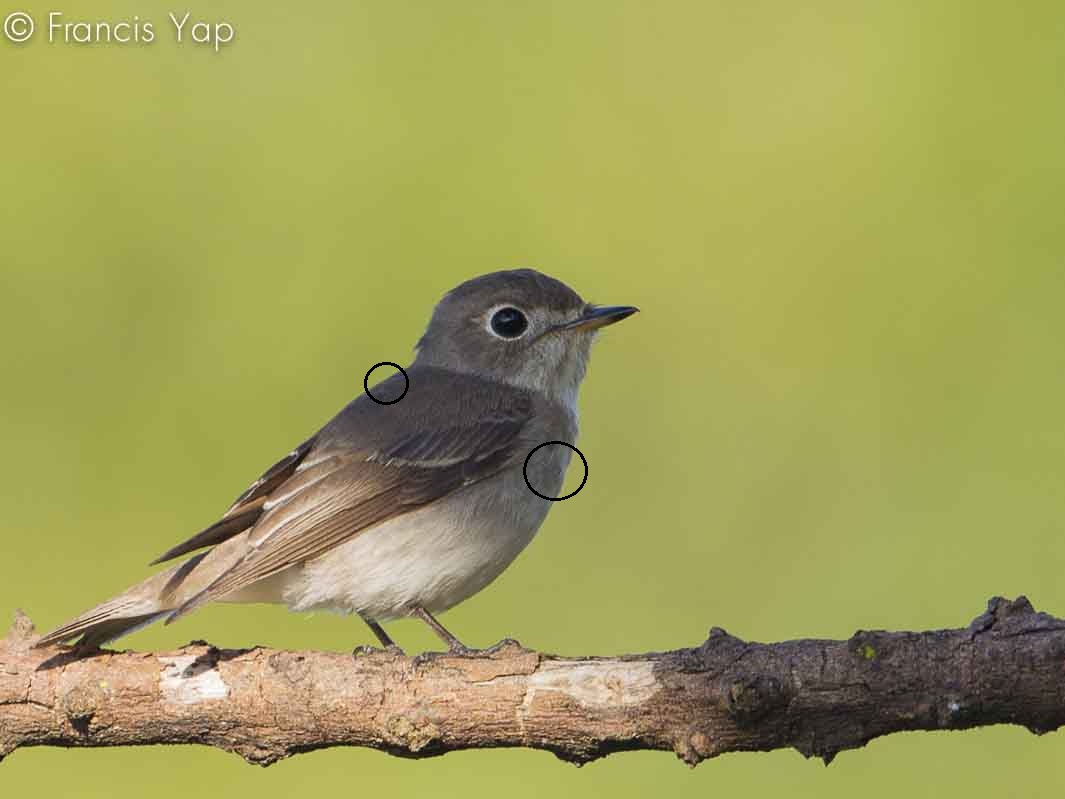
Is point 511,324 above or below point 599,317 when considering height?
below

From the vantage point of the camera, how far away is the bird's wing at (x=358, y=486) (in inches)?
206

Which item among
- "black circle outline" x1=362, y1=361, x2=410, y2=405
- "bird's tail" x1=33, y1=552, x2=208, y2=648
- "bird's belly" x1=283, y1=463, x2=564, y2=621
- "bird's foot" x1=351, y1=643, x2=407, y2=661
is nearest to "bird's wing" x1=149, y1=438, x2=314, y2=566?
"bird's tail" x1=33, y1=552, x2=208, y2=648

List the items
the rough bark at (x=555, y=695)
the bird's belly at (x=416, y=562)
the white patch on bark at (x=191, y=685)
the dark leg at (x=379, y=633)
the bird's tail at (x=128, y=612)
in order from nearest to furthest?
the rough bark at (x=555, y=695)
the white patch on bark at (x=191, y=685)
the bird's tail at (x=128, y=612)
the bird's belly at (x=416, y=562)
the dark leg at (x=379, y=633)

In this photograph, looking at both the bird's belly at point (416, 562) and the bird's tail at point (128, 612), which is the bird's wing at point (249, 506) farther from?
the bird's belly at point (416, 562)

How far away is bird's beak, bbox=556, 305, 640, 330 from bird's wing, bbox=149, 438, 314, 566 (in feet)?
4.25

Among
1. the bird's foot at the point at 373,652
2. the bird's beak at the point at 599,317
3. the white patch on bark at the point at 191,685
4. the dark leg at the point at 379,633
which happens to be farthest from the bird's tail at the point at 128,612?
the bird's beak at the point at 599,317

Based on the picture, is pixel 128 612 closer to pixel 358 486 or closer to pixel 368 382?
pixel 358 486

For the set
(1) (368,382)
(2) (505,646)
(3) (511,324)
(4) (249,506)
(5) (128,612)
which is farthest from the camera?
(1) (368,382)

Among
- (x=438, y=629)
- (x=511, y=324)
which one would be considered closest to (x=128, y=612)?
(x=438, y=629)

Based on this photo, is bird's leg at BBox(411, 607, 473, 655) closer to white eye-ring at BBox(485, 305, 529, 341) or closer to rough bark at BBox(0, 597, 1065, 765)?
rough bark at BBox(0, 597, 1065, 765)

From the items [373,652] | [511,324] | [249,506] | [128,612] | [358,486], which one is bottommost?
[128,612]

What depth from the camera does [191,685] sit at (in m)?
4.74

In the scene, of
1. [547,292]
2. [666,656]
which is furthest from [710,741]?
[547,292]

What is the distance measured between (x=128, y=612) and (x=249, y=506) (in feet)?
2.12
